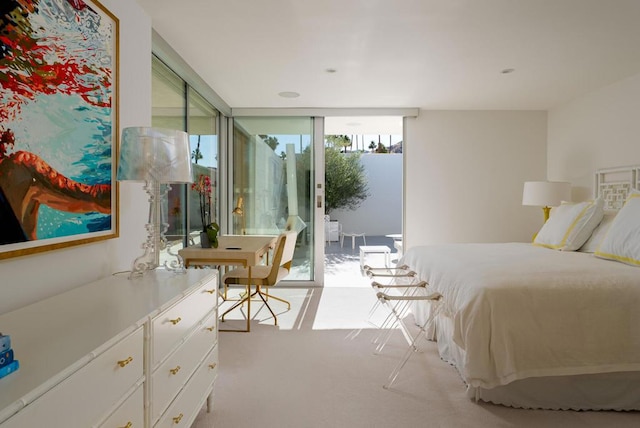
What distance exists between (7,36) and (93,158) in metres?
0.62

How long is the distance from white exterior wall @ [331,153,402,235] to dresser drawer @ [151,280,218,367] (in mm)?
9320

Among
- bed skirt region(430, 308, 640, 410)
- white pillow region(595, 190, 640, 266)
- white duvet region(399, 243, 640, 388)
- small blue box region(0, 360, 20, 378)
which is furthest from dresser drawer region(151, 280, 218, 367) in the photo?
white pillow region(595, 190, 640, 266)

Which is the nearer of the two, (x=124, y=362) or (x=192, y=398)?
(x=124, y=362)

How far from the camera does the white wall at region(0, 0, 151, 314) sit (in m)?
1.47

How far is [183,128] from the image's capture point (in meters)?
3.64

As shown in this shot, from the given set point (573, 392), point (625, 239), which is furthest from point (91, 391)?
point (625, 239)

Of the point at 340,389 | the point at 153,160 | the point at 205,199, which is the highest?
the point at 153,160

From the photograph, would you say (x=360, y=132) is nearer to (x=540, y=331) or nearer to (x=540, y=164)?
(x=540, y=164)

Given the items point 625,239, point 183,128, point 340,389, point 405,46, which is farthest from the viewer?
point 183,128

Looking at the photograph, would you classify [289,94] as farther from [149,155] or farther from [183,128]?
[149,155]

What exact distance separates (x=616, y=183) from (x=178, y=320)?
437cm

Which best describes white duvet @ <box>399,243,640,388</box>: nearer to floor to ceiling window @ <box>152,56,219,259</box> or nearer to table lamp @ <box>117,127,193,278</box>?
table lamp @ <box>117,127,193,278</box>

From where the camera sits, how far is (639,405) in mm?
2172

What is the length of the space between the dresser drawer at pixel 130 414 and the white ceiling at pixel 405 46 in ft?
7.34
